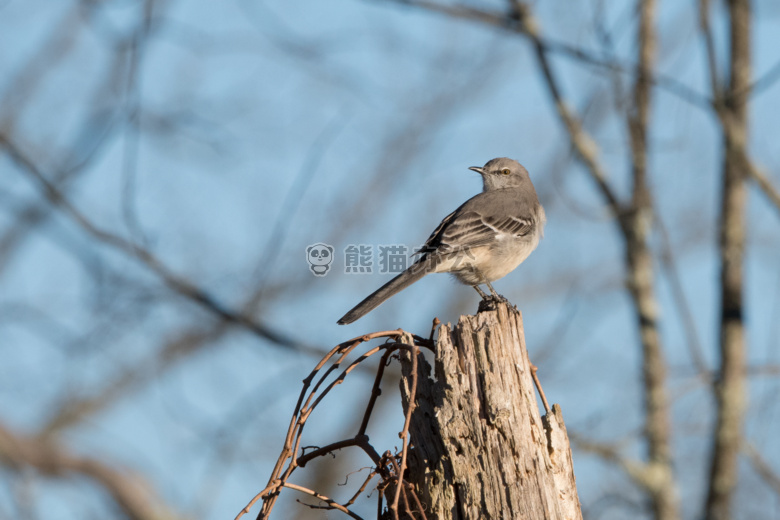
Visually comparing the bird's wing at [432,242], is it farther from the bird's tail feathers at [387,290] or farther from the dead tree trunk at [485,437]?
the dead tree trunk at [485,437]

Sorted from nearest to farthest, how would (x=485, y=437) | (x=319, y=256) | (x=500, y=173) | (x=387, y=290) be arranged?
(x=485, y=437) → (x=387, y=290) → (x=500, y=173) → (x=319, y=256)

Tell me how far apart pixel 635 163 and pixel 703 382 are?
2877 mm

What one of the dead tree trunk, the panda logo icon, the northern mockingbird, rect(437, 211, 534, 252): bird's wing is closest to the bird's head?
the northern mockingbird

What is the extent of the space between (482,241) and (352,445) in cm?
339

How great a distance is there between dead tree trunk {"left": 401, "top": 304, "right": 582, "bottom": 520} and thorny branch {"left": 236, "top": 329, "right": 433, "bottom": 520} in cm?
10

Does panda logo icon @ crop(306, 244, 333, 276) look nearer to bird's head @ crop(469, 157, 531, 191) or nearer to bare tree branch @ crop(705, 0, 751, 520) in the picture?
bird's head @ crop(469, 157, 531, 191)

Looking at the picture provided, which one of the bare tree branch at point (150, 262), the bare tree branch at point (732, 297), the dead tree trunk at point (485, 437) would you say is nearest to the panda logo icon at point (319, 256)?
the bare tree branch at point (150, 262)

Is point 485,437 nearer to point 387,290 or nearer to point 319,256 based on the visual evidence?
point 387,290

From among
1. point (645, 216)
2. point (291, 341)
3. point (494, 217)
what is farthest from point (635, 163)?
point (291, 341)

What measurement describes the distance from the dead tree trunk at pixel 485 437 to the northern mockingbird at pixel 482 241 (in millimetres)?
2185

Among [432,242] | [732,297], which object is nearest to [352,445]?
[432,242]

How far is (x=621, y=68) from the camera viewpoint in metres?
7.39

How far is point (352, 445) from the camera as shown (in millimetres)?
2875

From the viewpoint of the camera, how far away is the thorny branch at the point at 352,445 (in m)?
2.66
